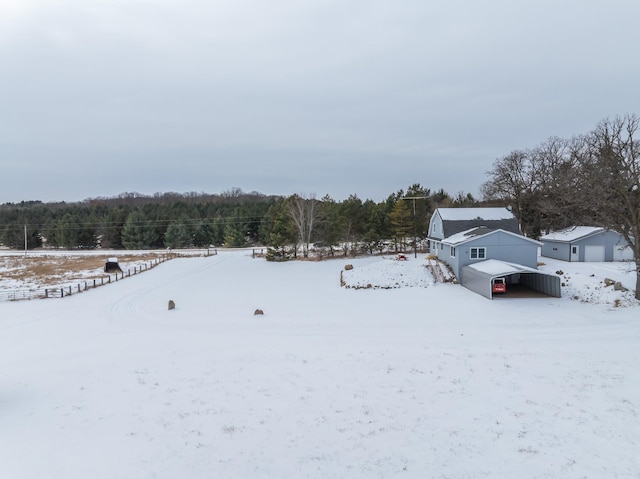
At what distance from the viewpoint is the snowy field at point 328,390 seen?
7.36 m

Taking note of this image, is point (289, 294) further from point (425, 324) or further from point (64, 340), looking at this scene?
point (64, 340)

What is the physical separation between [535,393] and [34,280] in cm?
3779

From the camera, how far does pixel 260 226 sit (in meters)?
60.4

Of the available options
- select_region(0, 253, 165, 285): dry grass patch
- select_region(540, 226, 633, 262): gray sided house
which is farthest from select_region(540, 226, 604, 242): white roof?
select_region(0, 253, 165, 285): dry grass patch

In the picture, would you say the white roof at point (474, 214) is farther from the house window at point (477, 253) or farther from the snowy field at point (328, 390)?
the snowy field at point (328, 390)

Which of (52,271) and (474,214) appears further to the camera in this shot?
(52,271)

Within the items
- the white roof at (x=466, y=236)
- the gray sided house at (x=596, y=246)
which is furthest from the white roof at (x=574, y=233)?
the white roof at (x=466, y=236)

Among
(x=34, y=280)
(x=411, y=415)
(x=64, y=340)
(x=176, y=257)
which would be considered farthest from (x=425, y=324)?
(x=176, y=257)

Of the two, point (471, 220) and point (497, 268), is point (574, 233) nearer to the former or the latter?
point (471, 220)

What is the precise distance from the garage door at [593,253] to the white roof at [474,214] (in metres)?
6.29

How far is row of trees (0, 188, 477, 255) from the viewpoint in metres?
42.1

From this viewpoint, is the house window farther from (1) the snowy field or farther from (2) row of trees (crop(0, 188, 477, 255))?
(2) row of trees (crop(0, 188, 477, 255))

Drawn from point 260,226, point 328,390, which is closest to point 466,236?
point 328,390

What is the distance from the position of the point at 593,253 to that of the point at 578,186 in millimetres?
6220
